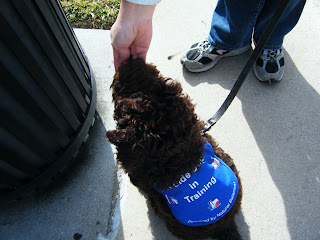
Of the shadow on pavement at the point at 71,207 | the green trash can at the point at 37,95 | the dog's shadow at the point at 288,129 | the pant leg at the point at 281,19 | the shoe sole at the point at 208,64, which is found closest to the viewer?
the green trash can at the point at 37,95

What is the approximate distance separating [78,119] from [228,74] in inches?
75.3

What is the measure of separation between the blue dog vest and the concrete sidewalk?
0.60 meters

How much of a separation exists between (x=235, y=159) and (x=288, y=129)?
70 centimetres

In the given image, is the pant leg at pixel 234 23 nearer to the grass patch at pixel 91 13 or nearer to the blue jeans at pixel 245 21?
the blue jeans at pixel 245 21

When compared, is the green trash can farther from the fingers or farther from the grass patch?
the grass patch

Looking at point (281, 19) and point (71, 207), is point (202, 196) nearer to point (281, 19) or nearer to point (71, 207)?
point (71, 207)

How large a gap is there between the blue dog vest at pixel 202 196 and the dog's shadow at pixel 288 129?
2.14 ft

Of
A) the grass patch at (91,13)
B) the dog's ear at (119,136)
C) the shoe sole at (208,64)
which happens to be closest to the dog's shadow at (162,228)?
the dog's ear at (119,136)

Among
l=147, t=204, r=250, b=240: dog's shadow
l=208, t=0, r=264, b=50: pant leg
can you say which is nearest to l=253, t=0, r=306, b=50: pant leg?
l=208, t=0, r=264, b=50: pant leg

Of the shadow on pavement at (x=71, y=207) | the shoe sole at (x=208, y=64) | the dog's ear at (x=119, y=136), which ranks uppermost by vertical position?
the dog's ear at (x=119, y=136)

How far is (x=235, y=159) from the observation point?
2.42 m

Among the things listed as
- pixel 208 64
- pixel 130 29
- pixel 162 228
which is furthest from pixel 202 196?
pixel 208 64

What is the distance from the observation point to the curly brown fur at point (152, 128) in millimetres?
1383

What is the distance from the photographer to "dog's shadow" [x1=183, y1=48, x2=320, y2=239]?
2158mm
